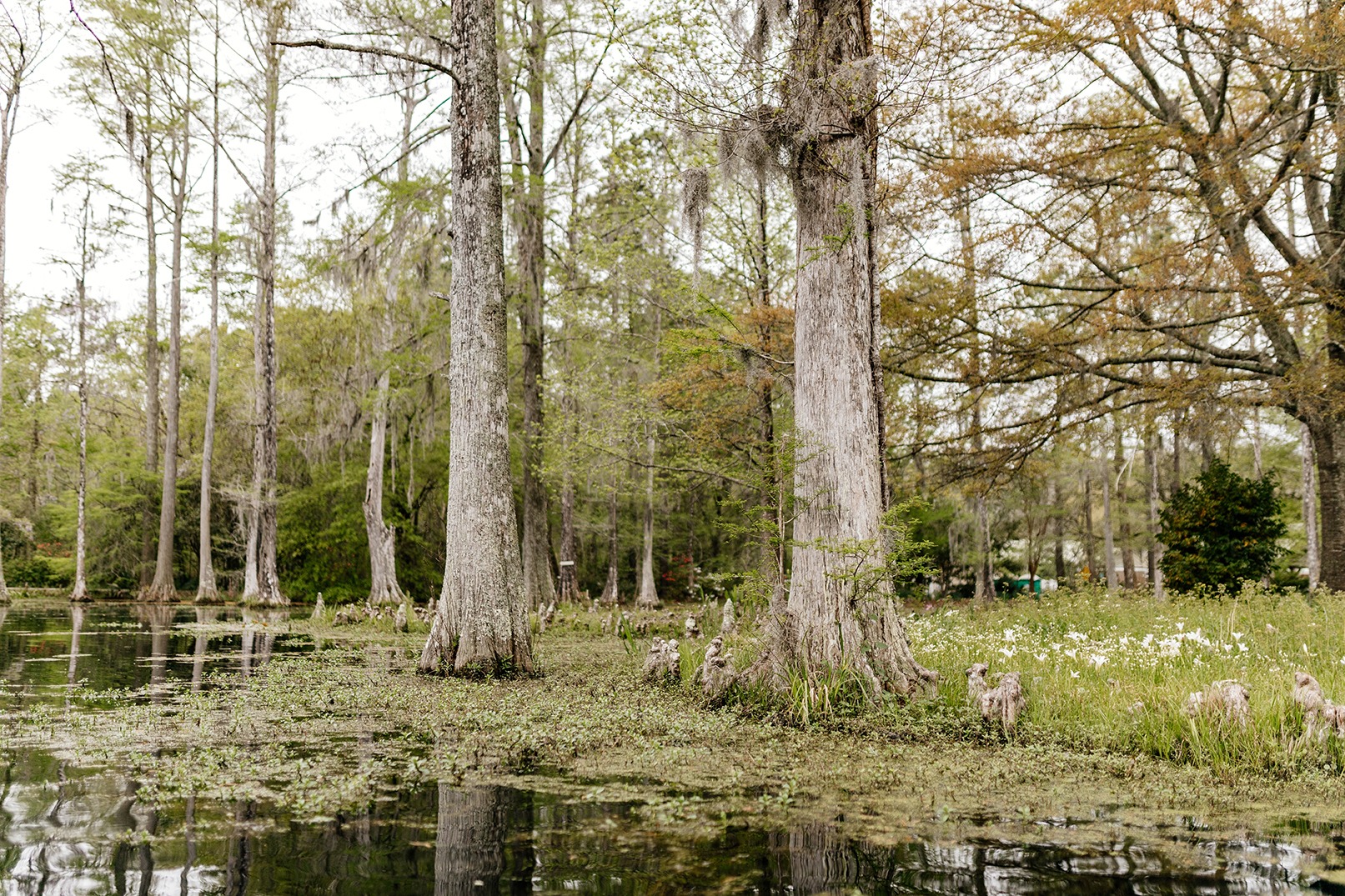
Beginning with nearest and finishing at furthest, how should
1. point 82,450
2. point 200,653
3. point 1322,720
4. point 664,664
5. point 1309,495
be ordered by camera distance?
1. point 1322,720
2. point 664,664
3. point 200,653
4. point 1309,495
5. point 82,450

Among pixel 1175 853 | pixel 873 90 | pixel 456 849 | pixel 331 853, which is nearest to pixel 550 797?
pixel 456 849

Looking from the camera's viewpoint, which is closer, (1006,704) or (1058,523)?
(1006,704)

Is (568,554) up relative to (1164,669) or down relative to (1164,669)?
up

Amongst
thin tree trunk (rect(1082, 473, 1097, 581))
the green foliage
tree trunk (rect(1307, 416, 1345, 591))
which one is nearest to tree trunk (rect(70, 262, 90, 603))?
the green foliage

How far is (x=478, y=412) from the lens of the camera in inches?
328

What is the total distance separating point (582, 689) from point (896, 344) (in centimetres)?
719

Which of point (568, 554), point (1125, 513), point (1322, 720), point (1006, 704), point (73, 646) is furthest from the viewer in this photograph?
point (1125, 513)

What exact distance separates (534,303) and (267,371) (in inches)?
370

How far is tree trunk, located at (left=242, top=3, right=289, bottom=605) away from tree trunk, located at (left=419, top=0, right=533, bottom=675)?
607 inches

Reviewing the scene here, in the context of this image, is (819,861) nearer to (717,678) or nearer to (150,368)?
(717,678)

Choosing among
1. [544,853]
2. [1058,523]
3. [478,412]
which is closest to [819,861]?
[544,853]

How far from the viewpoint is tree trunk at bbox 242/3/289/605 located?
71.9 ft

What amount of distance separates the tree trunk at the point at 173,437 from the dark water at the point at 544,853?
2214 cm

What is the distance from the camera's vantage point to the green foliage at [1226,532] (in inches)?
552
